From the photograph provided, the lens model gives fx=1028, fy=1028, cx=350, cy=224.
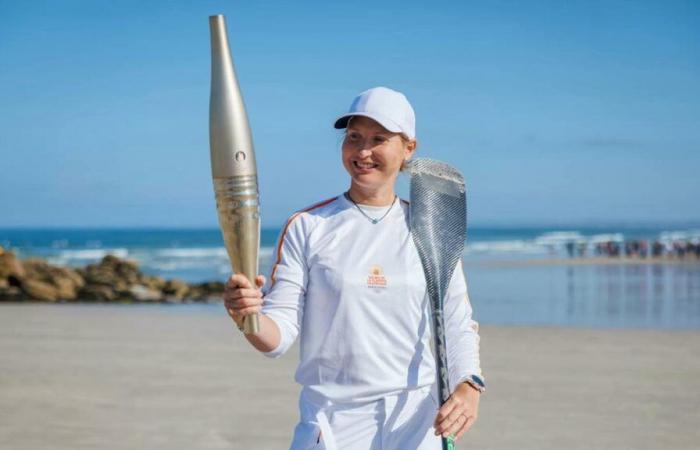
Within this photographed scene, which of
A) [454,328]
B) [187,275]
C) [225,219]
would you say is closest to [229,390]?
[454,328]

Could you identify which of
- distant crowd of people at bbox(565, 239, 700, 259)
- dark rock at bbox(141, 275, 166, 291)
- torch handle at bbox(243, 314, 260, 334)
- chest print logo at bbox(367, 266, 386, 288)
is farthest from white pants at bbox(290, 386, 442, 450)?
distant crowd of people at bbox(565, 239, 700, 259)

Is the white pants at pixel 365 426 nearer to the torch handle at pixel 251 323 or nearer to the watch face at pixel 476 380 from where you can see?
the watch face at pixel 476 380

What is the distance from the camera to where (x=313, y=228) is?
2.73 meters

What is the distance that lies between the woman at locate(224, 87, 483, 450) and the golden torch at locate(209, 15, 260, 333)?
24.8 inches

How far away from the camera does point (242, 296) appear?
2.13 m

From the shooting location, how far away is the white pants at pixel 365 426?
2.66 m

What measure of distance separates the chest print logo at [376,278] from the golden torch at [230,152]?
0.70 metres

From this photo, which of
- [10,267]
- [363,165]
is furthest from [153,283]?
[363,165]

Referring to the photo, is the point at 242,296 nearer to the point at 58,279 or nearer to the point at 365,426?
the point at 365,426

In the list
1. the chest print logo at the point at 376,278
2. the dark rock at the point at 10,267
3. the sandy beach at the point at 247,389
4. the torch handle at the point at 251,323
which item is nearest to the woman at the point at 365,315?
the chest print logo at the point at 376,278

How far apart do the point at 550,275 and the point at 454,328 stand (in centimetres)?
2621

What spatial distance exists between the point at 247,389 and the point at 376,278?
18.9 feet

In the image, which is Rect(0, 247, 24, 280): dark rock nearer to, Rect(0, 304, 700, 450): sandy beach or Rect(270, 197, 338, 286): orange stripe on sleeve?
Rect(0, 304, 700, 450): sandy beach

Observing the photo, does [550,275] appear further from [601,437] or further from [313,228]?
[313,228]
